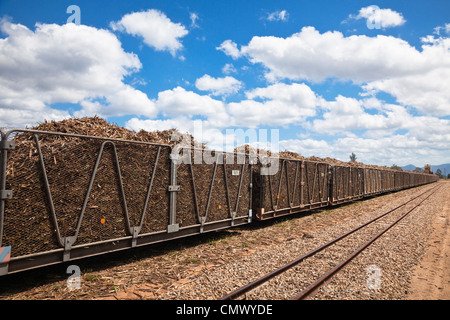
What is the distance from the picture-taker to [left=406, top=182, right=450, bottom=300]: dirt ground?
5.74m

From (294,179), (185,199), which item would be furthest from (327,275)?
(294,179)

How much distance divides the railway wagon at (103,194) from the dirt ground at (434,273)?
550 centimetres

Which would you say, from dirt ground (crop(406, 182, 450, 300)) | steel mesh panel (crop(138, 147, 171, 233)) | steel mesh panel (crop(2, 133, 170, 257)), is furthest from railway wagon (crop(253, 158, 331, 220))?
dirt ground (crop(406, 182, 450, 300))

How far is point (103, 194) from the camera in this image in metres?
5.94

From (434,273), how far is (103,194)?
857 cm

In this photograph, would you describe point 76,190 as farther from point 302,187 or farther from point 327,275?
point 302,187

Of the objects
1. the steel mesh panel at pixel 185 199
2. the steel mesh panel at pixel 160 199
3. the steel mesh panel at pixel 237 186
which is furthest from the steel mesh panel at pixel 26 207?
the steel mesh panel at pixel 237 186

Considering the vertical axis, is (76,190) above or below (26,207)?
above

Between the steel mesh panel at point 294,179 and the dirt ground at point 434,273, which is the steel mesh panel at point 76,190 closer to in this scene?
the dirt ground at point 434,273

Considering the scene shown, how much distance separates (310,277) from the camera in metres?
6.20

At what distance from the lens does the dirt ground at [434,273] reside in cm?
574

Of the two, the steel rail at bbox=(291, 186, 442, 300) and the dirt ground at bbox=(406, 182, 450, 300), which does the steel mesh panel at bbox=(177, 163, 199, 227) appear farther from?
the dirt ground at bbox=(406, 182, 450, 300)

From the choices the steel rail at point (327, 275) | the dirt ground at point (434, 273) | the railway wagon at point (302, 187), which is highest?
the railway wagon at point (302, 187)

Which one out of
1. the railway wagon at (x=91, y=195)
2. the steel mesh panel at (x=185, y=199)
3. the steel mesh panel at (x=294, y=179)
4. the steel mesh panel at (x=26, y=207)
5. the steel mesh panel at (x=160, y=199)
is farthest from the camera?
the steel mesh panel at (x=294, y=179)
